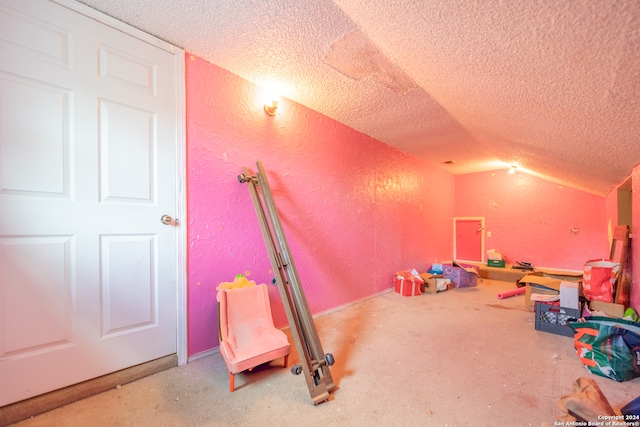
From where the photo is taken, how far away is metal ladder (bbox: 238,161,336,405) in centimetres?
142

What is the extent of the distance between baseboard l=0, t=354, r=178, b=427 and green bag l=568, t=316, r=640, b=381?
270cm

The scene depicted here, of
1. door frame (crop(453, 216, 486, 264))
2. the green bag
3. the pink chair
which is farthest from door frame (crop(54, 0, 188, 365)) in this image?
door frame (crop(453, 216, 486, 264))

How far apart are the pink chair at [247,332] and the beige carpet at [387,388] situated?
17 cm

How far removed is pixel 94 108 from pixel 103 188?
0.44m

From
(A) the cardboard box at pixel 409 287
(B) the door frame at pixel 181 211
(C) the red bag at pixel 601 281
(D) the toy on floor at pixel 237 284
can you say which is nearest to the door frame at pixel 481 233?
(A) the cardboard box at pixel 409 287

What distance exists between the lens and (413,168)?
163 inches

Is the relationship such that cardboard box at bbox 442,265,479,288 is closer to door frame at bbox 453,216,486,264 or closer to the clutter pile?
the clutter pile

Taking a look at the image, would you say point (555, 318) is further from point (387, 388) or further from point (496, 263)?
point (496, 263)

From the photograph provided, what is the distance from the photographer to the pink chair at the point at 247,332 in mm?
1489

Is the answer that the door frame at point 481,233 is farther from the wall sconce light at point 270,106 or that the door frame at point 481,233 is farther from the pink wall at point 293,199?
the wall sconce light at point 270,106

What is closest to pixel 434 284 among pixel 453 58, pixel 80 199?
pixel 453 58

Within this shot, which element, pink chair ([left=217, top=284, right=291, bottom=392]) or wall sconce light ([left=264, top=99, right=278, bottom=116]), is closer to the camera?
pink chair ([left=217, top=284, right=291, bottom=392])

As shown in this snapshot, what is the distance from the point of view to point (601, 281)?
8.18 ft

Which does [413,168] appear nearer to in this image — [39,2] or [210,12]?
[210,12]
